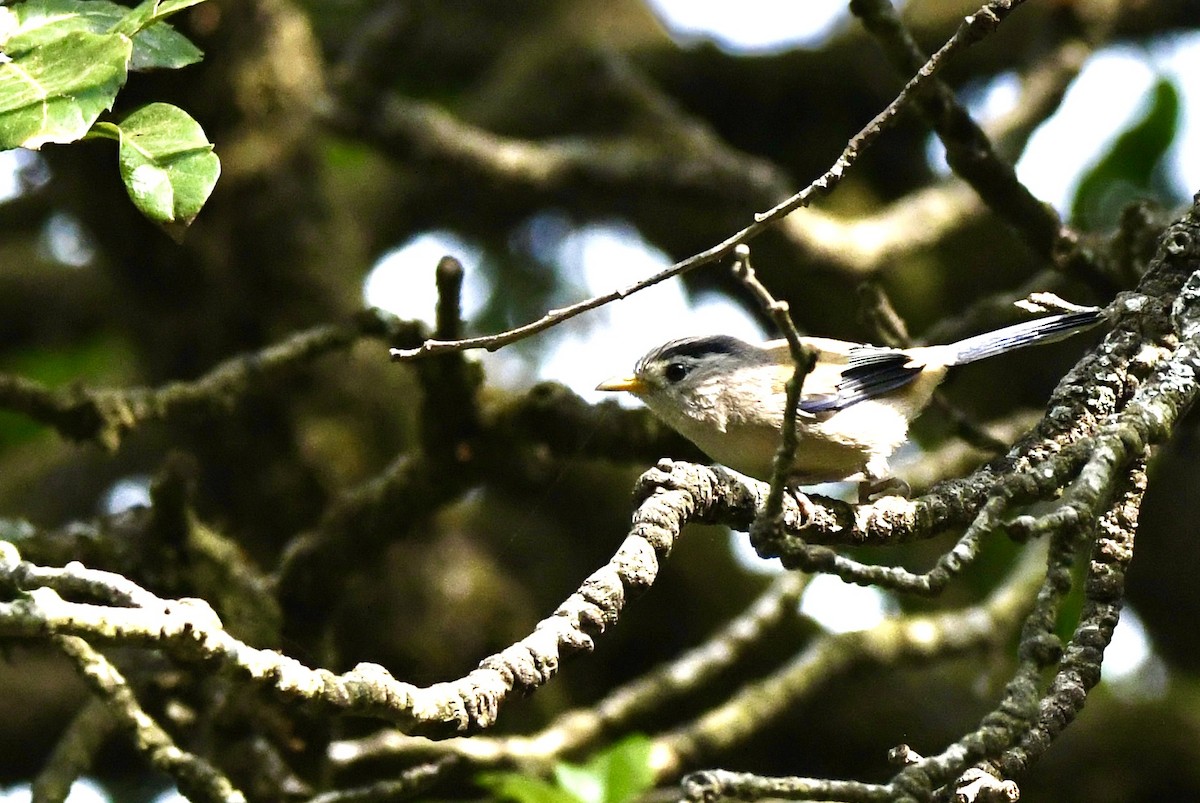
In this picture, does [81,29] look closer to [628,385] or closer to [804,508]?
[804,508]

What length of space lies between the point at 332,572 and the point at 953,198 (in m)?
3.85

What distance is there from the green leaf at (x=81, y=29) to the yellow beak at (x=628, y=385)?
2.26m

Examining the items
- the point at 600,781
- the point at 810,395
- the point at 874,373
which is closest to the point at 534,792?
the point at 600,781

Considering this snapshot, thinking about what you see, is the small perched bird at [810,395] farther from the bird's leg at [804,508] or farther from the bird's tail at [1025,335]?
the bird's leg at [804,508]

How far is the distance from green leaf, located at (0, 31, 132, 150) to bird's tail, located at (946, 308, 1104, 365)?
2.42 meters

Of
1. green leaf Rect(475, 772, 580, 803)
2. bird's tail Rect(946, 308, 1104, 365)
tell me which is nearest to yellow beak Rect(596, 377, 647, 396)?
bird's tail Rect(946, 308, 1104, 365)

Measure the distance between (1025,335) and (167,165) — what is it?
265 cm

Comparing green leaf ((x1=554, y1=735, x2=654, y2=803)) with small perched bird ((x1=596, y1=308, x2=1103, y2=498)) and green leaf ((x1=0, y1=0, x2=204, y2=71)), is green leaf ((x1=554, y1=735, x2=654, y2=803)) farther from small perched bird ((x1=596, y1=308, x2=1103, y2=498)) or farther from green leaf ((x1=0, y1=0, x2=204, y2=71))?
green leaf ((x1=0, y1=0, x2=204, y2=71))

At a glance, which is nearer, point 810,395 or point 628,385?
point 810,395

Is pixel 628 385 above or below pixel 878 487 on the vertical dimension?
above

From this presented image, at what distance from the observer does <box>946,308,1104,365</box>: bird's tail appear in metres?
3.55

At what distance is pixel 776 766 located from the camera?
6.57m

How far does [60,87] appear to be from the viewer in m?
2.11

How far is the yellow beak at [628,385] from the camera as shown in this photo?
447cm
